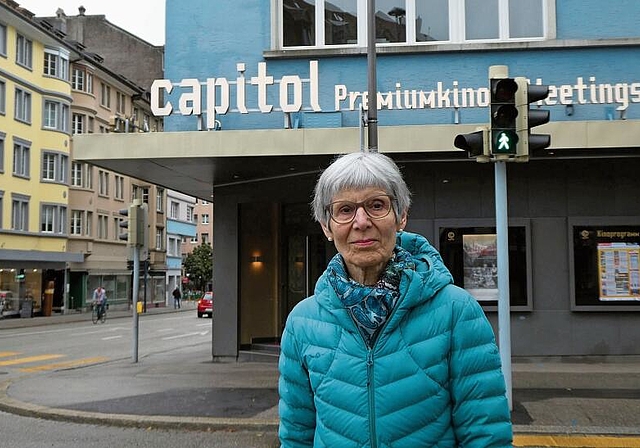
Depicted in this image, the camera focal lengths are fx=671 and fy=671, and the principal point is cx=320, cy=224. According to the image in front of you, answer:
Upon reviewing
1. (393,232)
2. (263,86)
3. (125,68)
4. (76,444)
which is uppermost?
(125,68)

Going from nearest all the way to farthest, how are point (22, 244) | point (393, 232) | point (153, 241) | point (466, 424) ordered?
point (466, 424) < point (393, 232) < point (22, 244) < point (153, 241)

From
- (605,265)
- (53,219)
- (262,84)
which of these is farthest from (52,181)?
(605,265)

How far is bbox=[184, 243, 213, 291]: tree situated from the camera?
7256 cm

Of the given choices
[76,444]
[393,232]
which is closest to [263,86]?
[76,444]

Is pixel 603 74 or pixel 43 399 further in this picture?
pixel 603 74

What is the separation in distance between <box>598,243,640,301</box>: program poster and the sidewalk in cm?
117

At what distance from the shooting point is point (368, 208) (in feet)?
7.68

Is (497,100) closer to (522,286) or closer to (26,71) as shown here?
(522,286)

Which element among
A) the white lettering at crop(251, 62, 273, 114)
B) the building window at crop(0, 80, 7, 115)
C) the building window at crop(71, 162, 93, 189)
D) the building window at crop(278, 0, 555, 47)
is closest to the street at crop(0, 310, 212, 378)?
the white lettering at crop(251, 62, 273, 114)

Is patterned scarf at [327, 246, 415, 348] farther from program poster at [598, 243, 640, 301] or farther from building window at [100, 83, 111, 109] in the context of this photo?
building window at [100, 83, 111, 109]

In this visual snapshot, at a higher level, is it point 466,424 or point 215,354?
point 466,424

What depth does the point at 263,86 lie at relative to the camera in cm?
1184

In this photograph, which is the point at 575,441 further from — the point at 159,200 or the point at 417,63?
the point at 159,200

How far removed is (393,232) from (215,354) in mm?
12081
